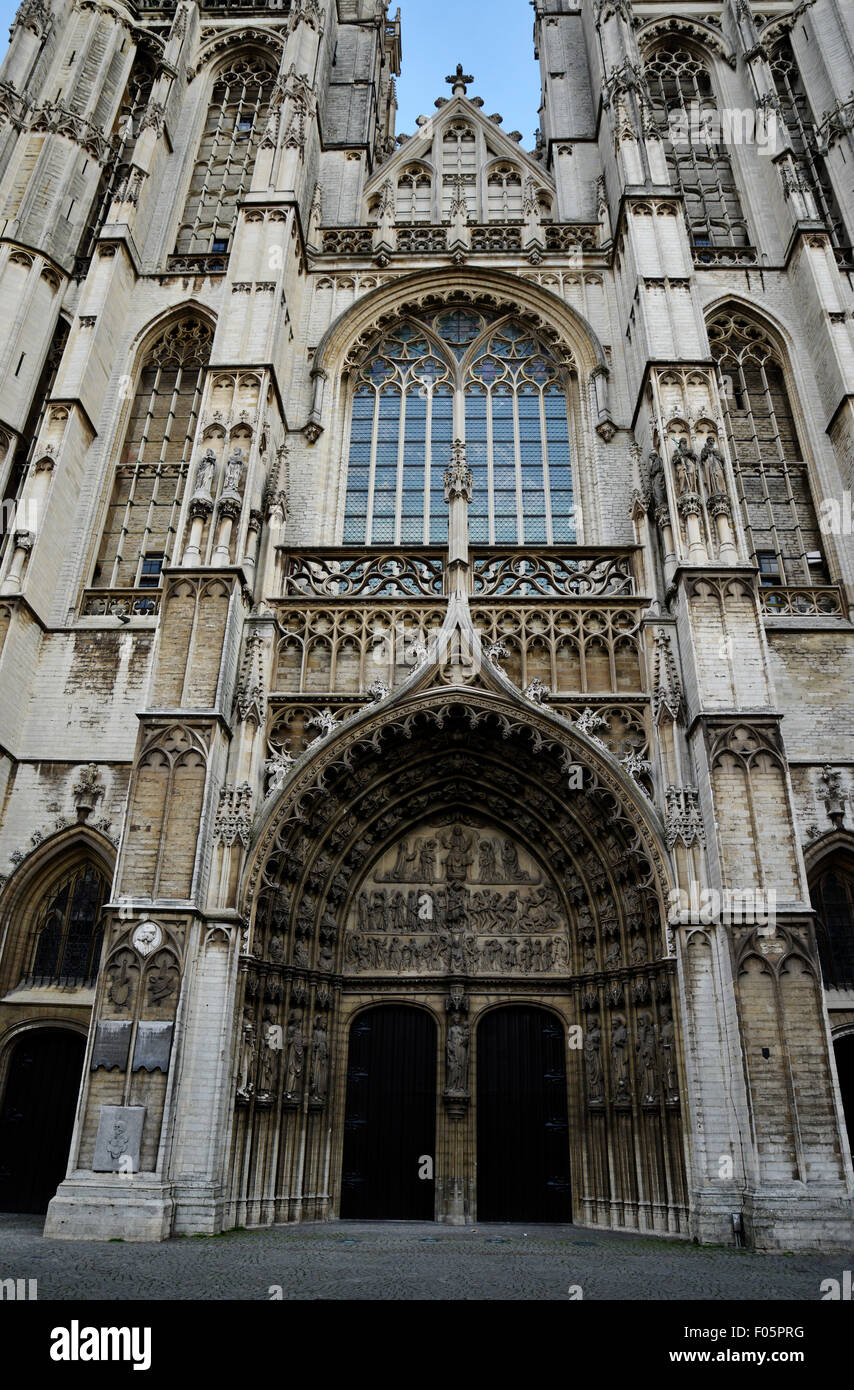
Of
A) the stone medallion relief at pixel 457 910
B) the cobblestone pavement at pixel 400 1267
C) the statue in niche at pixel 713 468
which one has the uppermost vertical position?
the statue in niche at pixel 713 468

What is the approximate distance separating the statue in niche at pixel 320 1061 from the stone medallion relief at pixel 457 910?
0.93 metres

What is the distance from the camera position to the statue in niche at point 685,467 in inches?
507

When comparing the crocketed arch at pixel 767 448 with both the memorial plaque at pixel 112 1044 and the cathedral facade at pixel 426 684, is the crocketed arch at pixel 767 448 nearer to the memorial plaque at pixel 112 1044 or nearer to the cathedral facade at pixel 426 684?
the cathedral facade at pixel 426 684

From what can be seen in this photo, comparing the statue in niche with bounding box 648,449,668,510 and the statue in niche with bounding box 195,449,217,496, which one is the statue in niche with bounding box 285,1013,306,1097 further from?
the statue in niche with bounding box 648,449,668,510

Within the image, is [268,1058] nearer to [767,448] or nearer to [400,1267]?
[400,1267]

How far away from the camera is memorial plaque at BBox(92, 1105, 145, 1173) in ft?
29.8

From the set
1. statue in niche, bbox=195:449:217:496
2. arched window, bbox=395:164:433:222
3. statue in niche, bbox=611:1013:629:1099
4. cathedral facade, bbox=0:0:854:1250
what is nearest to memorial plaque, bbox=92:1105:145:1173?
cathedral facade, bbox=0:0:854:1250

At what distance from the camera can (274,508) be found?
1399cm

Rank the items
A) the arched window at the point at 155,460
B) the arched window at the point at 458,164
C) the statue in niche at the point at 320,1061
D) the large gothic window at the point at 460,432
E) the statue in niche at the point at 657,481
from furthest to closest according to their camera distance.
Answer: the arched window at the point at 458,164
the large gothic window at the point at 460,432
the arched window at the point at 155,460
the statue in niche at the point at 657,481
the statue in niche at the point at 320,1061

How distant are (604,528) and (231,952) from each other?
8.62m

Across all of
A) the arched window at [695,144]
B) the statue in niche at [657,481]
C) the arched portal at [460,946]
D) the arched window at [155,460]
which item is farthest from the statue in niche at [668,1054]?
→ the arched window at [695,144]

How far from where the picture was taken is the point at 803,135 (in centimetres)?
2011
